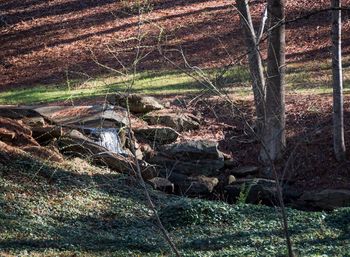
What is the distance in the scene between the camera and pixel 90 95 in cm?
2075

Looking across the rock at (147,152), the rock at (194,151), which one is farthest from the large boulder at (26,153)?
the rock at (194,151)

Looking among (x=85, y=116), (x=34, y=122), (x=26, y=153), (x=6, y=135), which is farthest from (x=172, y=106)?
(x=26, y=153)

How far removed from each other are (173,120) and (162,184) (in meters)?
3.62

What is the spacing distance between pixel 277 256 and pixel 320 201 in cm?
468

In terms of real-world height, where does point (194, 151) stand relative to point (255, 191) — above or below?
above

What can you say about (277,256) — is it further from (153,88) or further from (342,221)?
(153,88)

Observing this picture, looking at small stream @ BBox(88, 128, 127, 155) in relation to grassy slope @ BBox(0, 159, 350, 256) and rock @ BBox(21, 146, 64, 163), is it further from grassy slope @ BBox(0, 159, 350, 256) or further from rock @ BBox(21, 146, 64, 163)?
grassy slope @ BBox(0, 159, 350, 256)

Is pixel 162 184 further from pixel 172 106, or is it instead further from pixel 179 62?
pixel 179 62

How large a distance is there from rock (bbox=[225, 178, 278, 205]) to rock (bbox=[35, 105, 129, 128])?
2765 millimetres

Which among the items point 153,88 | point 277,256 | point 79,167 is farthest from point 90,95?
point 277,256

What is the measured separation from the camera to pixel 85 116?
16391mm

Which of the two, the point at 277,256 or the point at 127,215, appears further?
the point at 127,215

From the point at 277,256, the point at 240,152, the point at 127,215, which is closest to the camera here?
the point at 277,256

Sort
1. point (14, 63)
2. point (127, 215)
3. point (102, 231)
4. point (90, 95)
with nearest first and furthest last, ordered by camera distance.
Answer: point (102, 231)
point (127, 215)
point (90, 95)
point (14, 63)
